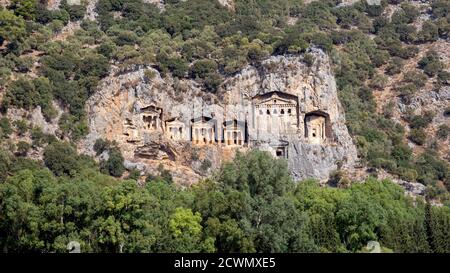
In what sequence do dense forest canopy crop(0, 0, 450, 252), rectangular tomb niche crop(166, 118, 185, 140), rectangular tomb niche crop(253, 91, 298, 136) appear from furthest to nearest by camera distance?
rectangular tomb niche crop(253, 91, 298, 136) < rectangular tomb niche crop(166, 118, 185, 140) < dense forest canopy crop(0, 0, 450, 252)

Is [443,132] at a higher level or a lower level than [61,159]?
Answer: higher

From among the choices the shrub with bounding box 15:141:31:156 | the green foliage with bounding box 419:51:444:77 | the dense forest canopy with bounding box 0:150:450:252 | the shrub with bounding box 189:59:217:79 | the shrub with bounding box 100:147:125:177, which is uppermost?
the green foliage with bounding box 419:51:444:77

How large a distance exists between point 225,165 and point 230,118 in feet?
92.5

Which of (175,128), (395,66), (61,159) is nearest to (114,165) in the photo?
(61,159)

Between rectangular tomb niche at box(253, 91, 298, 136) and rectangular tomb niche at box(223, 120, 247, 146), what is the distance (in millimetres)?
1259

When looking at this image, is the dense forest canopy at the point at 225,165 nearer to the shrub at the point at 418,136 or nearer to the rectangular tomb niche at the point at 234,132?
the shrub at the point at 418,136

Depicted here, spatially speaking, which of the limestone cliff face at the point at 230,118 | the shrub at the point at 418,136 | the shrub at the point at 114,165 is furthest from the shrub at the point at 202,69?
the shrub at the point at 418,136

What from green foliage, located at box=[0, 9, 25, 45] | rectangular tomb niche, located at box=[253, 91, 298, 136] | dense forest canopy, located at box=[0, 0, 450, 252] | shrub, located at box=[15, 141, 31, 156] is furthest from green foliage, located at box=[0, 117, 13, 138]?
rectangular tomb niche, located at box=[253, 91, 298, 136]

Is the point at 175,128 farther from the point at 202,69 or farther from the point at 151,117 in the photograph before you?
the point at 202,69

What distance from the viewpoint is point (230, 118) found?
99.8m

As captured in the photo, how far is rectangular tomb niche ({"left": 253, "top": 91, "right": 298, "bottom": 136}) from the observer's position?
99.1m

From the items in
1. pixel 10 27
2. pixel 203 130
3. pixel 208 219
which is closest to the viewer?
pixel 208 219

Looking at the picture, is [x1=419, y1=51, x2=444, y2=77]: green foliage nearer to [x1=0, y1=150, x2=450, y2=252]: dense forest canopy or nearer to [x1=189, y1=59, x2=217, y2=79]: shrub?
[x1=189, y1=59, x2=217, y2=79]: shrub
